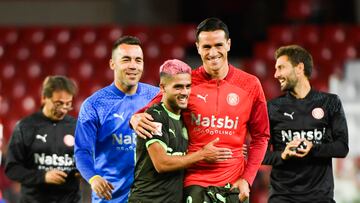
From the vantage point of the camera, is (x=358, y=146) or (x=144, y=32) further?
(x=144, y=32)

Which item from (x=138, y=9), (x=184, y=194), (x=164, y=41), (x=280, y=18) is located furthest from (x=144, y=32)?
(x=184, y=194)

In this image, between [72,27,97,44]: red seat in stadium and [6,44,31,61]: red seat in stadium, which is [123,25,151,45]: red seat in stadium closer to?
[72,27,97,44]: red seat in stadium

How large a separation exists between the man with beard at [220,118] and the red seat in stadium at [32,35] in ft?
28.6

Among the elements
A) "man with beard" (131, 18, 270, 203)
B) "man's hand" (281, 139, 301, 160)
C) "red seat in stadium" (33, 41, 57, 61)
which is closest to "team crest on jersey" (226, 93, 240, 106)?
"man with beard" (131, 18, 270, 203)

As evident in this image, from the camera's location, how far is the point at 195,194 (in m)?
4.94

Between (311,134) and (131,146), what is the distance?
4.29 feet

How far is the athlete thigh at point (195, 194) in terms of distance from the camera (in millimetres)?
4930

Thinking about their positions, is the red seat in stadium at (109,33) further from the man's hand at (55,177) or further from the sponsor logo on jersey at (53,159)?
the man's hand at (55,177)

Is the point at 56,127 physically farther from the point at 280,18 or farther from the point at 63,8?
the point at 280,18

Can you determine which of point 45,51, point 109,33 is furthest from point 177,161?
point 45,51

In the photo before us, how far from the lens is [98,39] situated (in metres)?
13.3

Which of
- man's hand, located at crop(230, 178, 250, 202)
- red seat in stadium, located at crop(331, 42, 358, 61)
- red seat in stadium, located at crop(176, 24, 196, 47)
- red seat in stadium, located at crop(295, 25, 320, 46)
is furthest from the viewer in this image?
red seat in stadium, located at crop(176, 24, 196, 47)

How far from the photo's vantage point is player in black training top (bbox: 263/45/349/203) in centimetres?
579

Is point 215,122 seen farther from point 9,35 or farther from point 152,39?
point 9,35
